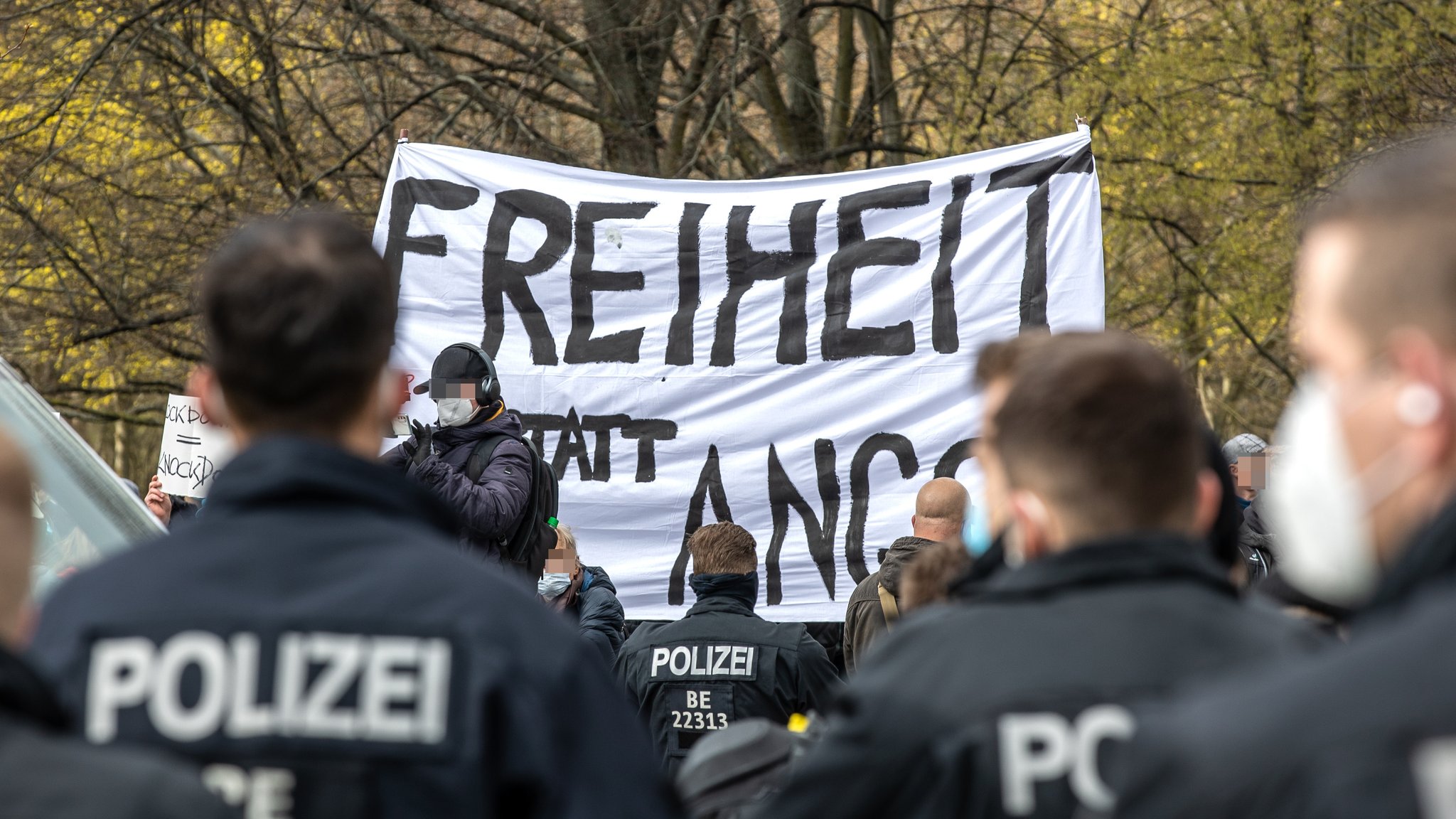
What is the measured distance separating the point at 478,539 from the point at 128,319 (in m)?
6.43

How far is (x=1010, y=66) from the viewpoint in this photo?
35.7 feet

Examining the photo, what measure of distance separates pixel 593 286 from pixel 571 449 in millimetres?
704

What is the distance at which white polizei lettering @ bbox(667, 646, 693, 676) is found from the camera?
17.0 feet

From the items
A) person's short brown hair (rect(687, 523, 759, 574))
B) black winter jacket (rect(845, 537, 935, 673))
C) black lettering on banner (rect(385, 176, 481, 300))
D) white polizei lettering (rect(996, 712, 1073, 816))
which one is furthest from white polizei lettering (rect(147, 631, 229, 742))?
black lettering on banner (rect(385, 176, 481, 300))

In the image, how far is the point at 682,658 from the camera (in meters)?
5.20

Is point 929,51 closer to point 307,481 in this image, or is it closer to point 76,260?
point 76,260

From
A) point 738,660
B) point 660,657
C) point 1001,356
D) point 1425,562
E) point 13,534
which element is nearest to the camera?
point 1425,562

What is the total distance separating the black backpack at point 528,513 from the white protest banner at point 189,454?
41.8 inches

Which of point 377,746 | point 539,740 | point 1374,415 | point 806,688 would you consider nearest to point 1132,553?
point 1374,415

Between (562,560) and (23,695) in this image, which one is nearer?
(23,695)

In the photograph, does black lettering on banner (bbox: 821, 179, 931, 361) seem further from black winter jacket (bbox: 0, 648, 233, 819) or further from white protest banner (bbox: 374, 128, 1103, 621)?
black winter jacket (bbox: 0, 648, 233, 819)

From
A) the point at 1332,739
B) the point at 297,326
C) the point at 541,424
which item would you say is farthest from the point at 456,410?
the point at 1332,739

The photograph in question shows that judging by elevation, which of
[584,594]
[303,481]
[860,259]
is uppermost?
[860,259]

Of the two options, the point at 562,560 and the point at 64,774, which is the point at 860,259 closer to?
the point at 562,560
